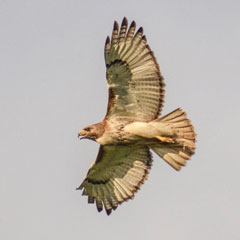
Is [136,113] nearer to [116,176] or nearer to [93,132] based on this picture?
[93,132]

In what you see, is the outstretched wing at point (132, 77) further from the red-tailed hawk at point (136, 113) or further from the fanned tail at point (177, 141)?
the fanned tail at point (177, 141)

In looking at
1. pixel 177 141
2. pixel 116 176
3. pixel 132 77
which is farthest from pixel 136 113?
pixel 116 176

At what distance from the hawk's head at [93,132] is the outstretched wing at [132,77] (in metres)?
0.36

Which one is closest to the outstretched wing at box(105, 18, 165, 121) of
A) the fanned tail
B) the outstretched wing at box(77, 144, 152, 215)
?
the fanned tail

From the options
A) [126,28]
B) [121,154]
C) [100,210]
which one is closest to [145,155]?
[121,154]

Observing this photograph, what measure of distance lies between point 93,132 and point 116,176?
1.75 m

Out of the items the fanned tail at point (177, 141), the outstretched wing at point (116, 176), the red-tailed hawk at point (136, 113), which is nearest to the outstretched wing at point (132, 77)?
the red-tailed hawk at point (136, 113)

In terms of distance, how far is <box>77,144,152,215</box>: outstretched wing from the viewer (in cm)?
1720

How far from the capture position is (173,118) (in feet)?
53.2

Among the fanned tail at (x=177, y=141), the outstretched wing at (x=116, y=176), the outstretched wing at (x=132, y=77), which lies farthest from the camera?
the outstretched wing at (x=116, y=176)

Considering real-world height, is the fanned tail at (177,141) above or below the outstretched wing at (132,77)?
below

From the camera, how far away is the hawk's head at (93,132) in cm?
1628

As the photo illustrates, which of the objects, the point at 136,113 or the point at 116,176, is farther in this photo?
the point at 116,176

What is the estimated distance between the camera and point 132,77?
16.2 metres
